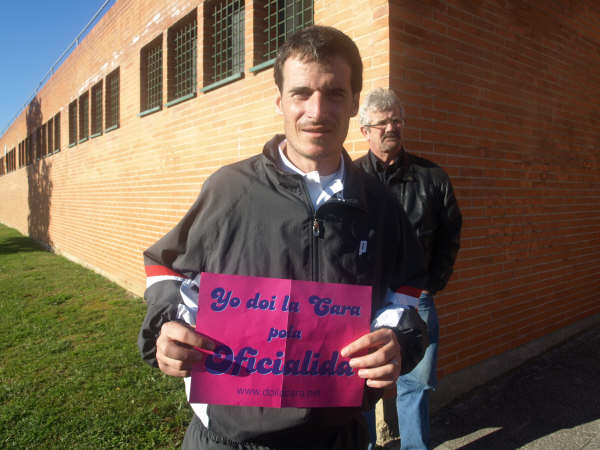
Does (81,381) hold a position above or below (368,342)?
below

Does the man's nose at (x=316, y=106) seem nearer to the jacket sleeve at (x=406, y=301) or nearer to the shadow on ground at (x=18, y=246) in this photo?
the jacket sleeve at (x=406, y=301)

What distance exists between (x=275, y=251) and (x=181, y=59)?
5.91m

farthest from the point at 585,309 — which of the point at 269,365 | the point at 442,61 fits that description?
the point at 269,365

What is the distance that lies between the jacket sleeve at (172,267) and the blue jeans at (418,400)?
→ 1809 millimetres

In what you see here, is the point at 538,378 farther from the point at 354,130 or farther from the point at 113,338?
the point at 113,338

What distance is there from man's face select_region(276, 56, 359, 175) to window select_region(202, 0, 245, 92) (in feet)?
13.0

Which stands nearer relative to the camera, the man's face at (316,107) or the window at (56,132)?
the man's face at (316,107)

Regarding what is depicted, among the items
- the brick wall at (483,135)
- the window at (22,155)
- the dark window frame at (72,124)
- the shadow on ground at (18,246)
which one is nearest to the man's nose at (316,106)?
the brick wall at (483,135)

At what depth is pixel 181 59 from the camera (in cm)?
636

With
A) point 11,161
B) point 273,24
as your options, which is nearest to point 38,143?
point 11,161

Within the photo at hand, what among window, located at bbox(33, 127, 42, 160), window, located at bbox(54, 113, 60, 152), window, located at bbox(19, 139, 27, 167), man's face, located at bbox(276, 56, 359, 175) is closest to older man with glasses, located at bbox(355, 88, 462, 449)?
man's face, located at bbox(276, 56, 359, 175)

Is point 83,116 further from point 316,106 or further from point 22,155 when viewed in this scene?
point 22,155

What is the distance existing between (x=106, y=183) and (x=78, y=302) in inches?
110

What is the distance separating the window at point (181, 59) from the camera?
603 cm
